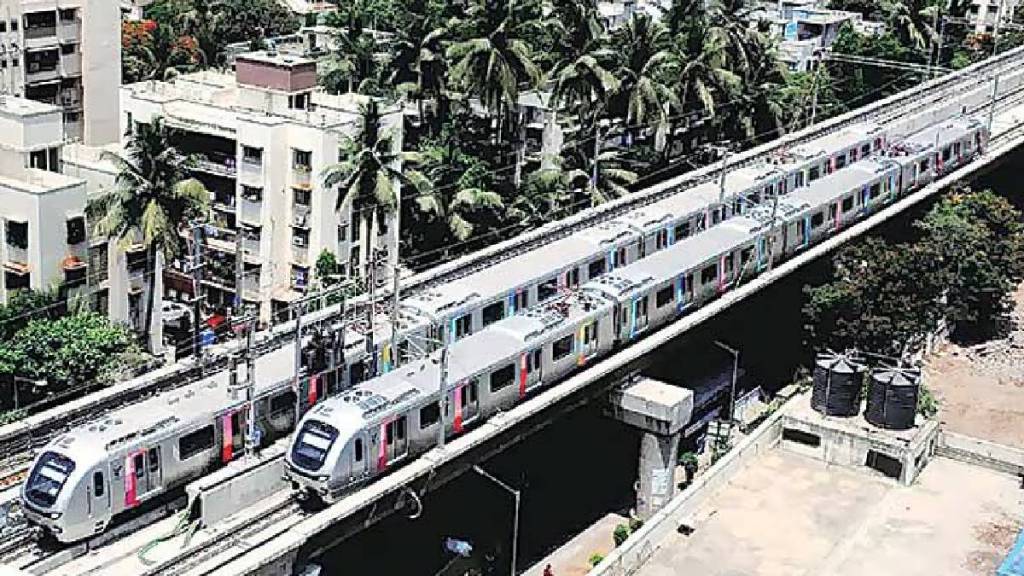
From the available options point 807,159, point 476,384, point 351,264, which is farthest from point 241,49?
point 476,384

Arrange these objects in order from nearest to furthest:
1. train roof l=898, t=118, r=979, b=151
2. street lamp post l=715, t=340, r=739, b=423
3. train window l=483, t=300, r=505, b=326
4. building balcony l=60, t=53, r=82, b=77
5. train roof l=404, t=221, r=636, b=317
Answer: train roof l=404, t=221, r=636, b=317 < train window l=483, t=300, r=505, b=326 < street lamp post l=715, t=340, r=739, b=423 < building balcony l=60, t=53, r=82, b=77 < train roof l=898, t=118, r=979, b=151

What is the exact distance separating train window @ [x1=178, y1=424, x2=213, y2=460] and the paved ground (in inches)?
477

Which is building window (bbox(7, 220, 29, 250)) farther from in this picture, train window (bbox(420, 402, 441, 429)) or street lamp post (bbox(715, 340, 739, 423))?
street lamp post (bbox(715, 340, 739, 423))

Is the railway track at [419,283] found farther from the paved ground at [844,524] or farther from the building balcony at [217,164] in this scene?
the building balcony at [217,164]

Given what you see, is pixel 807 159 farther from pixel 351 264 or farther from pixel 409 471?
pixel 409 471

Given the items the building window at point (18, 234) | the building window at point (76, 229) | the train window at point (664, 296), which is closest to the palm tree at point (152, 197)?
the building window at point (76, 229)

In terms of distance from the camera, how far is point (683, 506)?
41.3 m

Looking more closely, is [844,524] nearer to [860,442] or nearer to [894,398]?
[860,442]

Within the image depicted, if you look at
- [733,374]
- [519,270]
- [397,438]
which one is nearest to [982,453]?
[733,374]

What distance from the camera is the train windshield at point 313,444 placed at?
1374 inches

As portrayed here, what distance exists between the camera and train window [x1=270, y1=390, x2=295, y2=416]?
3753 cm

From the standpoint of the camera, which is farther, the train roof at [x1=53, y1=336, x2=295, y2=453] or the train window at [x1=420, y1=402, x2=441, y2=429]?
the train window at [x1=420, y1=402, x2=441, y2=429]

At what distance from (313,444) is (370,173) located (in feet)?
68.4

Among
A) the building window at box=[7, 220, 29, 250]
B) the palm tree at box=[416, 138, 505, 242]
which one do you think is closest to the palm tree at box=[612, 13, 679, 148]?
the palm tree at box=[416, 138, 505, 242]
